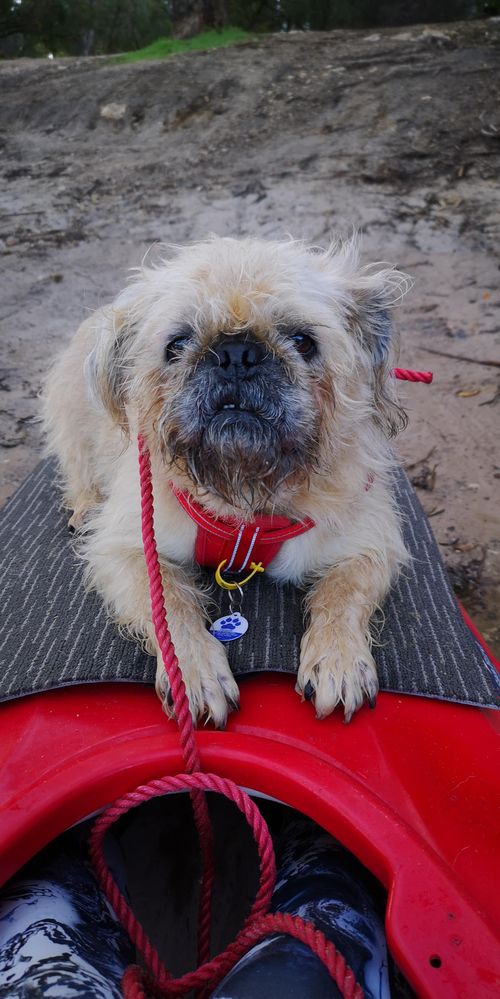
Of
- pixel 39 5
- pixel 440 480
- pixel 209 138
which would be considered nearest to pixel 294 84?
pixel 209 138

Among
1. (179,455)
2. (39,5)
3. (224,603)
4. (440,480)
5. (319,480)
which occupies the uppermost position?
(39,5)

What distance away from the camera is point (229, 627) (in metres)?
2.17

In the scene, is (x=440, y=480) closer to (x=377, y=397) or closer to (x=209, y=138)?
(x=377, y=397)

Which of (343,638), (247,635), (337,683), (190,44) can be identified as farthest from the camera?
(190,44)

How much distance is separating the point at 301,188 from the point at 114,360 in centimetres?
630

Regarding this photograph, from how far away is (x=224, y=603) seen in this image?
2.36m

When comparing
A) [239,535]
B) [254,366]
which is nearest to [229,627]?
[239,535]

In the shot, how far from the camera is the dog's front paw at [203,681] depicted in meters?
1.80

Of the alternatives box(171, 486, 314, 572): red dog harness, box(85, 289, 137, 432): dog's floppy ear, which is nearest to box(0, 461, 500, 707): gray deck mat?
box(171, 486, 314, 572): red dog harness

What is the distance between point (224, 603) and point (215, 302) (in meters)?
1.02

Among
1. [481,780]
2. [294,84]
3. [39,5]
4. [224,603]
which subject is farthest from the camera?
[39,5]

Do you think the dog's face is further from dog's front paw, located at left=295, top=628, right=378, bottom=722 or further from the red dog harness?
dog's front paw, located at left=295, top=628, right=378, bottom=722

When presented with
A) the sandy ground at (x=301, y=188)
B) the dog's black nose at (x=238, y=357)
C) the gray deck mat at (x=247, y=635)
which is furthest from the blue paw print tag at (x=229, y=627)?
the sandy ground at (x=301, y=188)

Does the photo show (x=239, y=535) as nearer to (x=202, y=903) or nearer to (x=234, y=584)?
(x=234, y=584)
